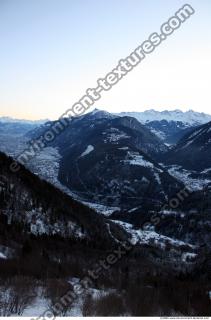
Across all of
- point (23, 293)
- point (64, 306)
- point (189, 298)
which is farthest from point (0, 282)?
Answer: point (189, 298)

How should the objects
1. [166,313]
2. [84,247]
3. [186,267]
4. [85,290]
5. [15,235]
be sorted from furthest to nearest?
[186,267]
[84,247]
[15,235]
[85,290]
[166,313]

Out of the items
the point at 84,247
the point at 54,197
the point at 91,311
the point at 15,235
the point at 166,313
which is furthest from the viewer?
the point at 54,197

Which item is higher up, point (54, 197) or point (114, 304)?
point (54, 197)

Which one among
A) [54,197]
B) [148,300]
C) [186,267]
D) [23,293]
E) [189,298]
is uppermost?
[54,197]

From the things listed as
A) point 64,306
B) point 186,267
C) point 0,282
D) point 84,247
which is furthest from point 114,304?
point 186,267

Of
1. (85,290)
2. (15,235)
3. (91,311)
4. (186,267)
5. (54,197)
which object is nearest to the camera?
(91,311)

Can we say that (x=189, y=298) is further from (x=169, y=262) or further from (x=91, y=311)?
(x=169, y=262)

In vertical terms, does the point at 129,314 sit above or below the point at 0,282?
below

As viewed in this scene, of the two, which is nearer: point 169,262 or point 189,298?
point 189,298

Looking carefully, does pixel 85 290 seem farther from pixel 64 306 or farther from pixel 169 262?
pixel 169 262
